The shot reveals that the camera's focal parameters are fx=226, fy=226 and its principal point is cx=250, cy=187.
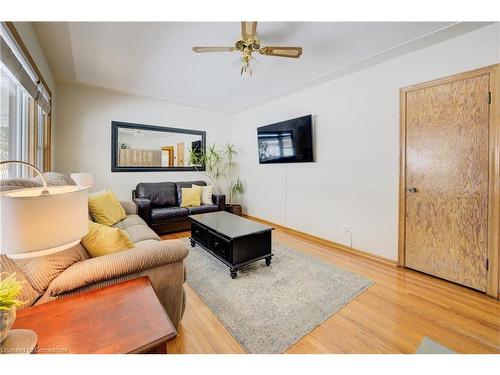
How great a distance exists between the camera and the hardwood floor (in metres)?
1.43

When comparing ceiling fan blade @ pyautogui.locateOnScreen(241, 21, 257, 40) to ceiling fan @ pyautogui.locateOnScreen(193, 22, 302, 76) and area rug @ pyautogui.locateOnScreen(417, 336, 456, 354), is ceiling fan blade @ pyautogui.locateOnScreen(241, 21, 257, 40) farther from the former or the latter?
area rug @ pyautogui.locateOnScreen(417, 336, 456, 354)

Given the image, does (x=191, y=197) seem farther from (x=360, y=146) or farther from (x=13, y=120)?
(x=360, y=146)

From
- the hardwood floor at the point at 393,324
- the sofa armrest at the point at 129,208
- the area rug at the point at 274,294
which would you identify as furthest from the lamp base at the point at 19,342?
the sofa armrest at the point at 129,208

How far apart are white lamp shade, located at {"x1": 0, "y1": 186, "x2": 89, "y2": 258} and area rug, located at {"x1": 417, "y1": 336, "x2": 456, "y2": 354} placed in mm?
1977

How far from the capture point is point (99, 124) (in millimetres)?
3859

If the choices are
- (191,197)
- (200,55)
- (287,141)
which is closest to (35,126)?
(200,55)

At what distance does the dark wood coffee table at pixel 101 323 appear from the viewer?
0.77 metres

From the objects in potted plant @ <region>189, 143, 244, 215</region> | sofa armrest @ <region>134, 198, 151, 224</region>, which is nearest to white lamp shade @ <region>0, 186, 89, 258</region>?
sofa armrest @ <region>134, 198, 151, 224</region>

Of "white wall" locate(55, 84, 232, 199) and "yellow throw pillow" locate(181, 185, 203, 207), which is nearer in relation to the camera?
"white wall" locate(55, 84, 232, 199)

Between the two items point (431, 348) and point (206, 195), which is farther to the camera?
point (206, 195)

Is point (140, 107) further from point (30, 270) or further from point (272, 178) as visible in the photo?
point (30, 270)

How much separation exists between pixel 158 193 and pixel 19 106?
216 centimetres

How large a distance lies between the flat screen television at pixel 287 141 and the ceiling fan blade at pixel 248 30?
5.39 ft
